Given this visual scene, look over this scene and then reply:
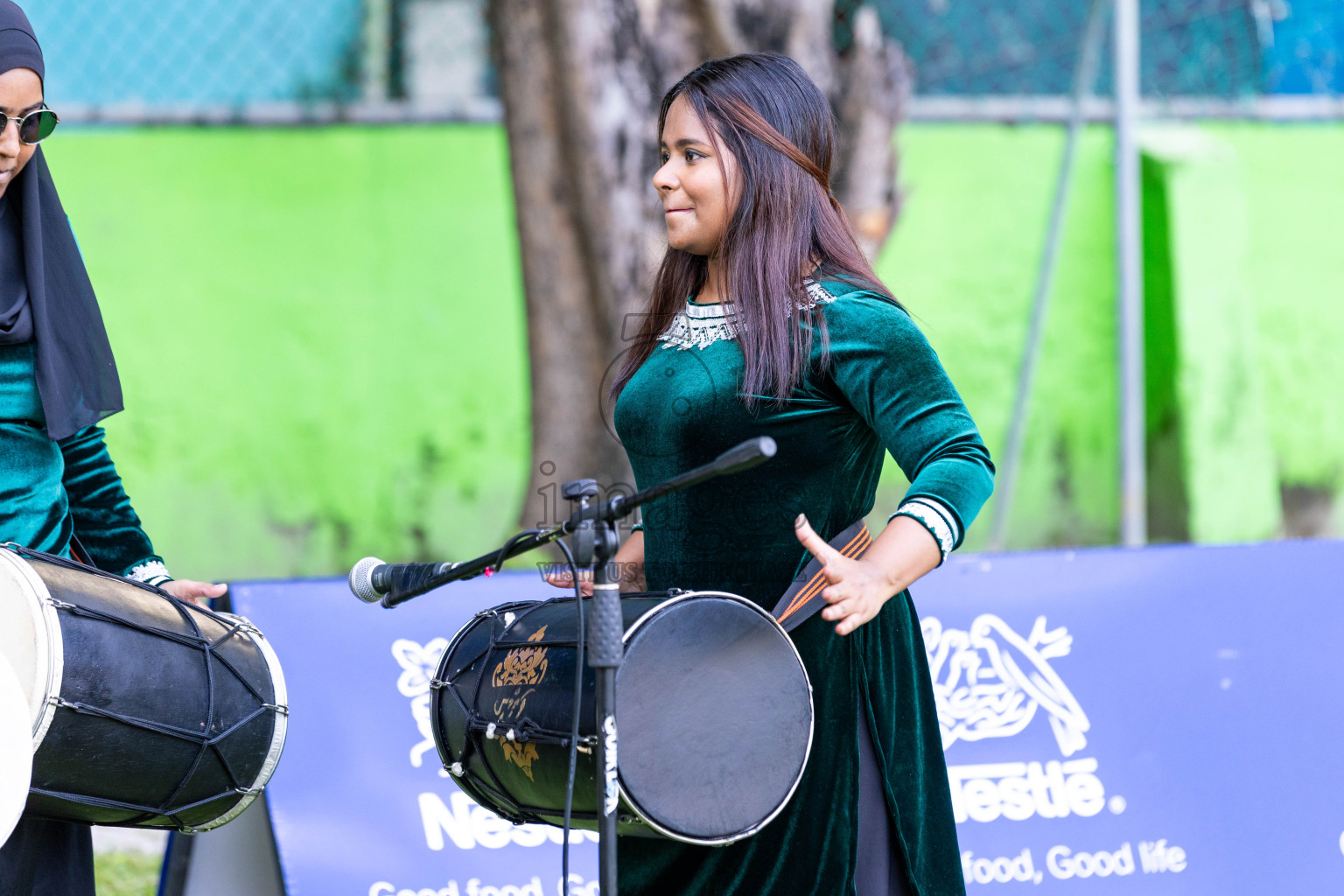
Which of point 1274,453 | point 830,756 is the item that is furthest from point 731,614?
point 1274,453

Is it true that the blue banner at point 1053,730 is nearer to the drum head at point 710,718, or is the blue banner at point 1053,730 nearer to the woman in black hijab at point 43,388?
the woman in black hijab at point 43,388

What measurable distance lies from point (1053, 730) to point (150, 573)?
2271 mm

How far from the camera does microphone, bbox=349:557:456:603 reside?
2.02 m

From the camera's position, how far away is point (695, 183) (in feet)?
7.38

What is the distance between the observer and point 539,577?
338 centimetres

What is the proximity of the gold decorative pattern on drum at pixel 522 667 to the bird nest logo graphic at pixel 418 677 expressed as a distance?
3.93 feet

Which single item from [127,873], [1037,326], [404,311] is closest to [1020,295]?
[1037,326]

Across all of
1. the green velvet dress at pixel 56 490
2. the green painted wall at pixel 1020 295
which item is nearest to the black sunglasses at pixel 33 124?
the green velvet dress at pixel 56 490

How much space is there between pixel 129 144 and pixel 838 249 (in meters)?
6.22

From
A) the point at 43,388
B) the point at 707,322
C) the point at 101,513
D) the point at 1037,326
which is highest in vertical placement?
the point at 1037,326

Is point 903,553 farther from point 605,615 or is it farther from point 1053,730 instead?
point 1053,730

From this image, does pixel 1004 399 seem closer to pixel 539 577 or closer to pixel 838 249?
pixel 539 577

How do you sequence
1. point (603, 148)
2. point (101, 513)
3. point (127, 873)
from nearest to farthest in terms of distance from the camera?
point (101, 513), point (127, 873), point (603, 148)

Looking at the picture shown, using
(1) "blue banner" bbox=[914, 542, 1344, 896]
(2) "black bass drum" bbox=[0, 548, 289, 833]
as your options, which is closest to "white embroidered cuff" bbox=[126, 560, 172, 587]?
(2) "black bass drum" bbox=[0, 548, 289, 833]
